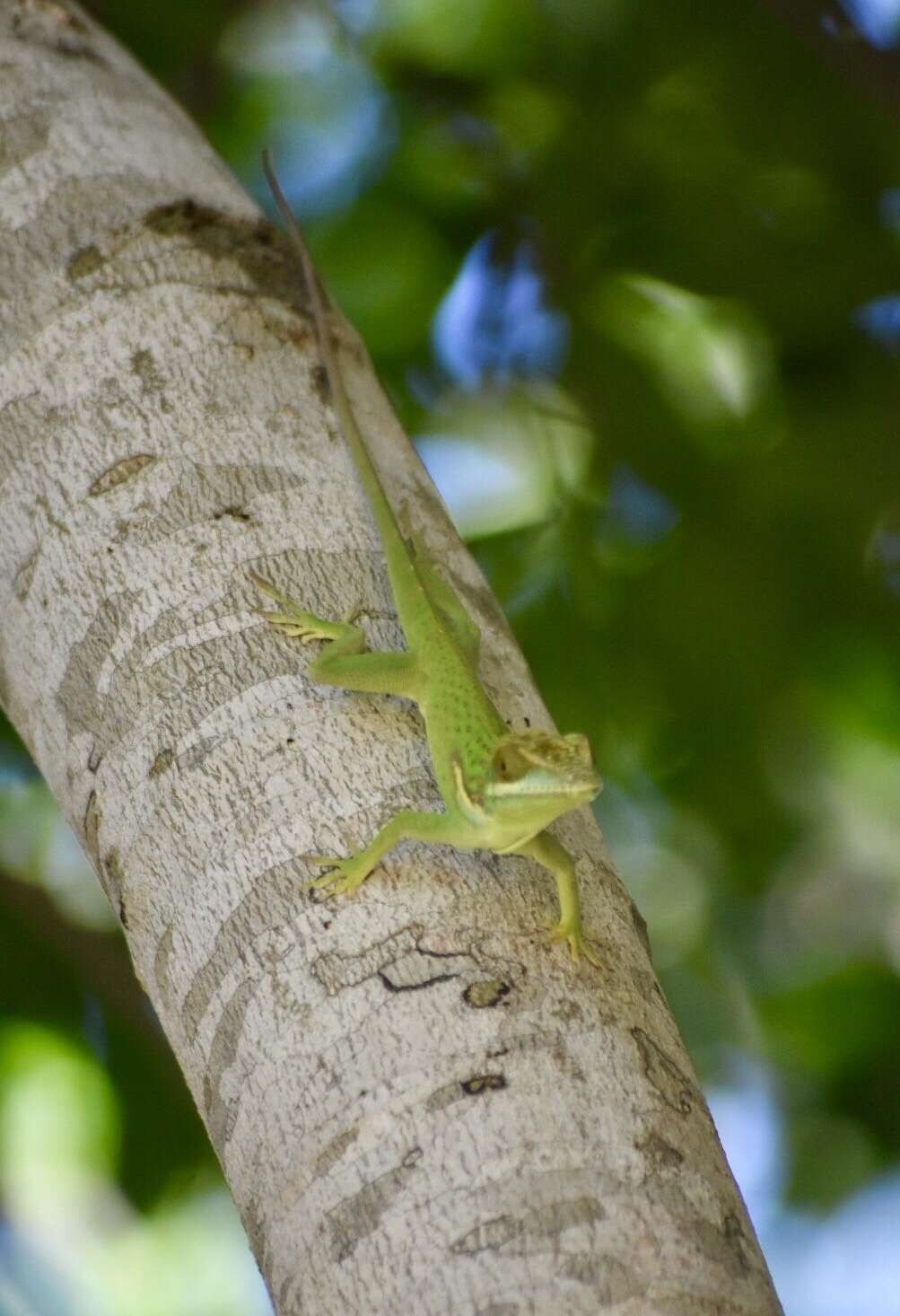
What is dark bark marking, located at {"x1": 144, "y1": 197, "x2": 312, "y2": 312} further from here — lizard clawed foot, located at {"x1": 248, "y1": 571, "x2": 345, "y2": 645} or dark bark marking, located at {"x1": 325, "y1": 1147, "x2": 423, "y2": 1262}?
dark bark marking, located at {"x1": 325, "y1": 1147, "x2": 423, "y2": 1262}

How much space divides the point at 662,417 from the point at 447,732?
265 centimetres

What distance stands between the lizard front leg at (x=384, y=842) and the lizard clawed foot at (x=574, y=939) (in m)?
0.20

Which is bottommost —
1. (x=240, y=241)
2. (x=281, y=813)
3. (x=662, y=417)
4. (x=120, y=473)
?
(x=662, y=417)

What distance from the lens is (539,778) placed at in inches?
80.7

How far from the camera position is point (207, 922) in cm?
170

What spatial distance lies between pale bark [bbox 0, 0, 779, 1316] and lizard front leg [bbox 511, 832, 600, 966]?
0.03 m

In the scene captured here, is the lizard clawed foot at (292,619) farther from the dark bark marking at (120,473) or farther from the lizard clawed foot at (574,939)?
the lizard clawed foot at (574,939)

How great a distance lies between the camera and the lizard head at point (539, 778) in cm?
201

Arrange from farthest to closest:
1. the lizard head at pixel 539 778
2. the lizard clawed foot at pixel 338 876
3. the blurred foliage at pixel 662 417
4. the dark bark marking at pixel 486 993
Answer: the blurred foliage at pixel 662 417
the lizard head at pixel 539 778
the lizard clawed foot at pixel 338 876
the dark bark marking at pixel 486 993

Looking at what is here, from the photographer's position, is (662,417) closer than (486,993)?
No

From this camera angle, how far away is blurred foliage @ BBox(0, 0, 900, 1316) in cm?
440

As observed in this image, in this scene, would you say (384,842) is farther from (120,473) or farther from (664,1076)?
(120,473)

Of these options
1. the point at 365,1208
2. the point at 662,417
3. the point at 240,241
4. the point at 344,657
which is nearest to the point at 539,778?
the point at 344,657

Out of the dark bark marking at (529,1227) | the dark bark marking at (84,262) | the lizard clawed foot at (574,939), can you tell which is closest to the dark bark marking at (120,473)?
the dark bark marking at (84,262)
